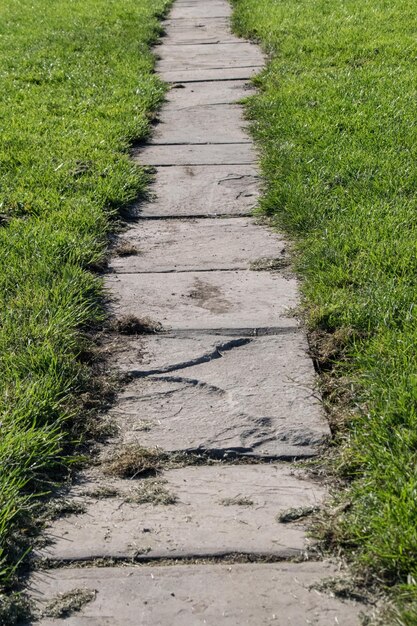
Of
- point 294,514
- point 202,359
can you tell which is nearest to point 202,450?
point 294,514

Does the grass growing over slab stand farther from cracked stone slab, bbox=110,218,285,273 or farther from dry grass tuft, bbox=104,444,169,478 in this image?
dry grass tuft, bbox=104,444,169,478

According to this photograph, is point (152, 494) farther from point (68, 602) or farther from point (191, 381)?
point (191, 381)

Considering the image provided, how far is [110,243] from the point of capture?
4.48m

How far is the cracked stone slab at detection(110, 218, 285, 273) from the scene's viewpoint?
421 centimetres

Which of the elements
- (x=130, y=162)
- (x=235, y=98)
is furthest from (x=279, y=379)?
(x=235, y=98)

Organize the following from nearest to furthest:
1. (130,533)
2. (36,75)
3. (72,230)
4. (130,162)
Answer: (130,533)
(72,230)
(130,162)
(36,75)

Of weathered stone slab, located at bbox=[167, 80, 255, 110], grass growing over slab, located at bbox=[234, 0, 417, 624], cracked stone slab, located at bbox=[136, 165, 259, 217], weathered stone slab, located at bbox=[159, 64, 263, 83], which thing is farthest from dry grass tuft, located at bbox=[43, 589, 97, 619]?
weathered stone slab, located at bbox=[159, 64, 263, 83]

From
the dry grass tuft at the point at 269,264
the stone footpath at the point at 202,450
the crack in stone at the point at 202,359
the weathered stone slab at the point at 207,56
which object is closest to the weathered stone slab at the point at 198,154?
the stone footpath at the point at 202,450

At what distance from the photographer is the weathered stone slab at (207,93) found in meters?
6.96

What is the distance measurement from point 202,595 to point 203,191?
320 centimetres

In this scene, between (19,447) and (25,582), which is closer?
(25,582)

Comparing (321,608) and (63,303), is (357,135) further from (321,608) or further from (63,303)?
(321,608)

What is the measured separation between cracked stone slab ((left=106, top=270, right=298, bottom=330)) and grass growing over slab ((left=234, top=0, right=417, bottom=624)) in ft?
0.41

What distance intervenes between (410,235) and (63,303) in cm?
148
